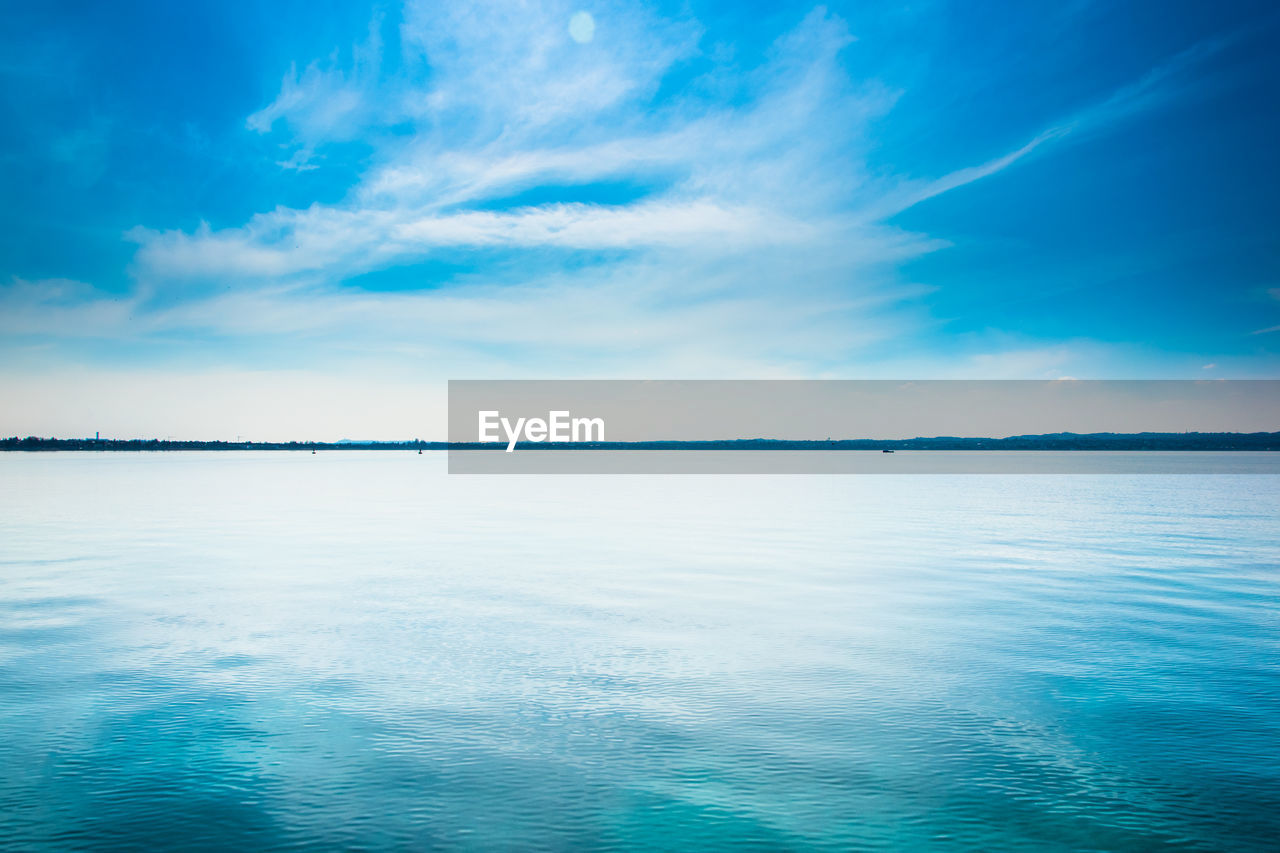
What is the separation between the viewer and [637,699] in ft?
33.2

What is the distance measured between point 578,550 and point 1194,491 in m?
49.1

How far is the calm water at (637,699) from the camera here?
272 inches

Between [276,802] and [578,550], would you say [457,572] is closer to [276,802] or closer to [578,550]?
[578,550]

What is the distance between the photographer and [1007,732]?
9.06 metres

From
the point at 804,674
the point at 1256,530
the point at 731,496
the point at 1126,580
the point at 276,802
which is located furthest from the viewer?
the point at 731,496

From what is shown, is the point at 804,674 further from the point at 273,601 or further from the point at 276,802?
the point at 273,601

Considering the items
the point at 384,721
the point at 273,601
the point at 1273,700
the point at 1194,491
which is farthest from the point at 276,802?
the point at 1194,491

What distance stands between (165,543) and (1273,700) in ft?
89.9

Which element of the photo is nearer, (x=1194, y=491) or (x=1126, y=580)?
(x=1126, y=580)

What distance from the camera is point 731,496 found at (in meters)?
51.4

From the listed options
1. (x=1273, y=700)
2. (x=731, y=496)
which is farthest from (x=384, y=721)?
(x=731, y=496)

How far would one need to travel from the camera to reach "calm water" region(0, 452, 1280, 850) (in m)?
6.90

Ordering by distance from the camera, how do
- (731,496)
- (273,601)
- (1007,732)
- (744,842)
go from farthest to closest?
1. (731,496)
2. (273,601)
3. (1007,732)
4. (744,842)

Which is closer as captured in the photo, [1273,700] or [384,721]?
[384,721]
